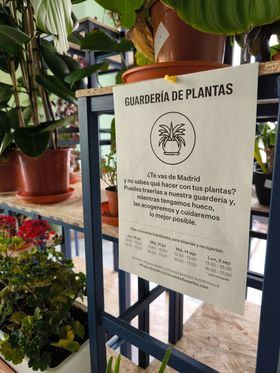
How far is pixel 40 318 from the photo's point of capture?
0.71m

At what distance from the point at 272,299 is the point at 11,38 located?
0.85m

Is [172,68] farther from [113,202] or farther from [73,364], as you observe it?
[73,364]

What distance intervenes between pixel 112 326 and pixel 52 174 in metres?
0.53

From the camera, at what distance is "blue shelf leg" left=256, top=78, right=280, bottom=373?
Answer: 337mm

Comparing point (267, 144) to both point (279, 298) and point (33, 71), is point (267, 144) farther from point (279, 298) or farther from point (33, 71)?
point (33, 71)

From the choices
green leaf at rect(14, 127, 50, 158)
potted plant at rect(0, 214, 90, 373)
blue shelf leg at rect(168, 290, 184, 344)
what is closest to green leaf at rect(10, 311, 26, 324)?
potted plant at rect(0, 214, 90, 373)

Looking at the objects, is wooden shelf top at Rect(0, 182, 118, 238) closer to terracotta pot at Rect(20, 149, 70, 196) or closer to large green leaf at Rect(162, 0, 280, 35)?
terracotta pot at Rect(20, 149, 70, 196)

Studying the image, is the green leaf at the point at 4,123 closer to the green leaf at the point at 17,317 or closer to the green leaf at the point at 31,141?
the green leaf at the point at 31,141

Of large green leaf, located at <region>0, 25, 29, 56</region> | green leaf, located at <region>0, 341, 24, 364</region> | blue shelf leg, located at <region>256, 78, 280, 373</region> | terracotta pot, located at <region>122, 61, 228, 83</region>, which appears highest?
large green leaf, located at <region>0, 25, 29, 56</region>

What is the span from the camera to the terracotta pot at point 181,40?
0.46 meters

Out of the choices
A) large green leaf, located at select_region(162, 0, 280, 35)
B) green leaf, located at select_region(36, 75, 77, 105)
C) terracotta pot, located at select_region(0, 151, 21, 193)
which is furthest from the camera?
terracotta pot, located at select_region(0, 151, 21, 193)

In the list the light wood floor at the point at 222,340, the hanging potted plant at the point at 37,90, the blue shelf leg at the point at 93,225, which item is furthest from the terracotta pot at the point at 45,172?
the light wood floor at the point at 222,340

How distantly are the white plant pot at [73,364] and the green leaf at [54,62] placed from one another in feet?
2.84

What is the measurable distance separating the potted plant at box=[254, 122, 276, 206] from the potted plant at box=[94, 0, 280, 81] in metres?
0.55
